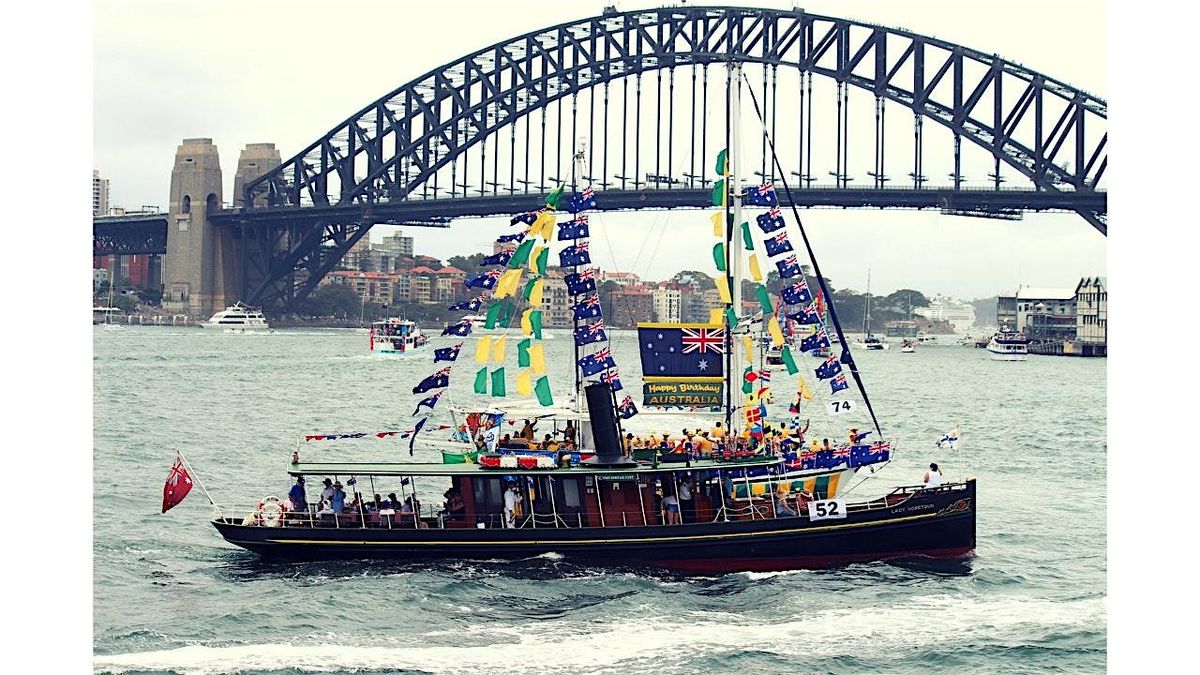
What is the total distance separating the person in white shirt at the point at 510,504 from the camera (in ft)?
83.9

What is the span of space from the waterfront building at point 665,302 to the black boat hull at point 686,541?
79.9 metres

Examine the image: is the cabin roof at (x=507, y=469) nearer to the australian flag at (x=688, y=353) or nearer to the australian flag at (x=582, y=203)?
the australian flag at (x=688, y=353)

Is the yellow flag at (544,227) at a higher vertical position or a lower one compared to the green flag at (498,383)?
higher

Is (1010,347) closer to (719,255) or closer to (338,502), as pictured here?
(719,255)

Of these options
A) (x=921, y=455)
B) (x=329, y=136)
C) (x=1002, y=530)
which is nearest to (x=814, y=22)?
(x=329, y=136)

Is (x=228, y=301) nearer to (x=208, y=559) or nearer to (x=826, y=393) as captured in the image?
(x=826, y=393)

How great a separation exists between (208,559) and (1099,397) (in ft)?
169

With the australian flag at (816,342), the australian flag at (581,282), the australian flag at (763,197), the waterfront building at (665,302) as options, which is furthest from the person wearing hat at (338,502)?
the waterfront building at (665,302)

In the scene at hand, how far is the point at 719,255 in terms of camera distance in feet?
90.1

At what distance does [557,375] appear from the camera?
76062 mm

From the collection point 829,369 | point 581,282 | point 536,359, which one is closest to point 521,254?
point 581,282

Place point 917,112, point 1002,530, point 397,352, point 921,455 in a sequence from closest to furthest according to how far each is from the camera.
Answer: point 1002,530 < point 921,455 < point 917,112 < point 397,352

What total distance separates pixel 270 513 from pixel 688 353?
23.5ft

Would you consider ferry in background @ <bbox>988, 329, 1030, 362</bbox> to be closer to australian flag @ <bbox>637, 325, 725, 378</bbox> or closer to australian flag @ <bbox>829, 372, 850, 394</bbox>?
australian flag @ <bbox>829, 372, 850, 394</bbox>
